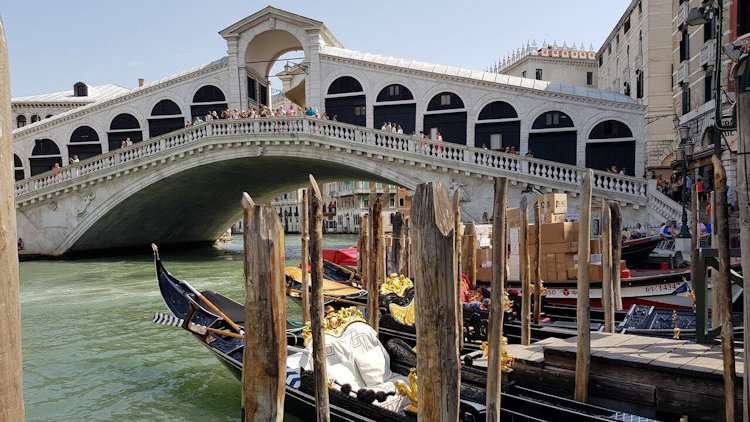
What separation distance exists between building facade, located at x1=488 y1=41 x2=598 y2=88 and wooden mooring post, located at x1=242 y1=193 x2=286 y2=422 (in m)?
27.1

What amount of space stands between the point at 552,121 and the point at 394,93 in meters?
4.10

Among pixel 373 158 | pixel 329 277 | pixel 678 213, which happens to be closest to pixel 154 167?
pixel 373 158

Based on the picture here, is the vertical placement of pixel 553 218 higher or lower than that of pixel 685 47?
lower

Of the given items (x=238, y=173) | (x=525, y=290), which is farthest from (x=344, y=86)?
(x=525, y=290)

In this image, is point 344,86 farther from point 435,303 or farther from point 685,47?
point 435,303

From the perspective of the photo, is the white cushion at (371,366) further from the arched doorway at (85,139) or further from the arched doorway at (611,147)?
the arched doorway at (85,139)

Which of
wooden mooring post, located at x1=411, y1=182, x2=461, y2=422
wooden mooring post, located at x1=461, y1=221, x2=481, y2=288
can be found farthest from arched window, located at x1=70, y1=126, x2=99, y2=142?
wooden mooring post, located at x1=411, y1=182, x2=461, y2=422

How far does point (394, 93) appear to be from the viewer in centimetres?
1537

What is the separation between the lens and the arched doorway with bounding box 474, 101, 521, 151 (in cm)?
1445

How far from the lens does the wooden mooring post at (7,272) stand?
1.22m

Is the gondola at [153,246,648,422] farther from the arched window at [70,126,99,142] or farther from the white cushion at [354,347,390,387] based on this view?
the arched window at [70,126,99,142]

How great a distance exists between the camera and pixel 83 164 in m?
14.7

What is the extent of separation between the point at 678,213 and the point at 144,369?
879 centimetres

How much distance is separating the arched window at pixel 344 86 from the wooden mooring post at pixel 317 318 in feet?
41.0
